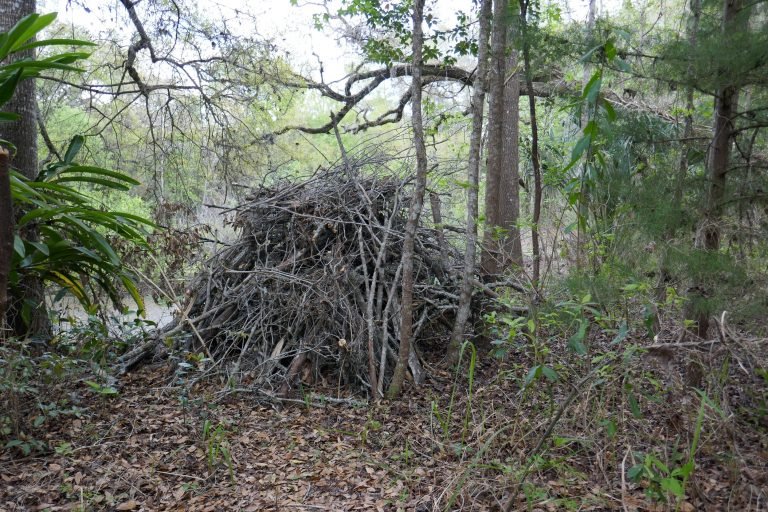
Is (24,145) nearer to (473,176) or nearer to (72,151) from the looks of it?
(72,151)

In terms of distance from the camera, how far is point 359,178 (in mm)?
5523

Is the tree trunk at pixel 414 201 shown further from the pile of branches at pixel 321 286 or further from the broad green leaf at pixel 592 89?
the broad green leaf at pixel 592 89

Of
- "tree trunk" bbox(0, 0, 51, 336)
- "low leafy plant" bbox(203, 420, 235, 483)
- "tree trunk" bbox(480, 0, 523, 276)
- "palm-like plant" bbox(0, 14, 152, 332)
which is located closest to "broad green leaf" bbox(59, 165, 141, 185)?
"palm-like plant" bbox(0, 14, 152, 332)

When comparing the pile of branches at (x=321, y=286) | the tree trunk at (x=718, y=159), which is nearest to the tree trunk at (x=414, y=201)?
the pile of branches at (x=321, y=286)

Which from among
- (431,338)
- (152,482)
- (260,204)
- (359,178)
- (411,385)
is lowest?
(152,482)

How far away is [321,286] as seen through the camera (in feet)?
15.5

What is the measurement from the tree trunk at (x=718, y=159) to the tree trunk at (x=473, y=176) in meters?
1.54

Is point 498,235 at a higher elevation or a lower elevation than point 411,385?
higher

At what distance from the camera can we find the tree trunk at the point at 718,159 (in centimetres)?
361

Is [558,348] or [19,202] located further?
[558,348]

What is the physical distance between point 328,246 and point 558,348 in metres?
2.34

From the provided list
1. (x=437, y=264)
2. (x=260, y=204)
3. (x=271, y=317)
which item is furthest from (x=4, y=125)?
(x=437, y=264)

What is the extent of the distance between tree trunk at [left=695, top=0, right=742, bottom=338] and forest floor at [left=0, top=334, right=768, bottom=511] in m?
0.92

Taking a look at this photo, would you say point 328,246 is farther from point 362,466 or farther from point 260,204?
point 362,466
